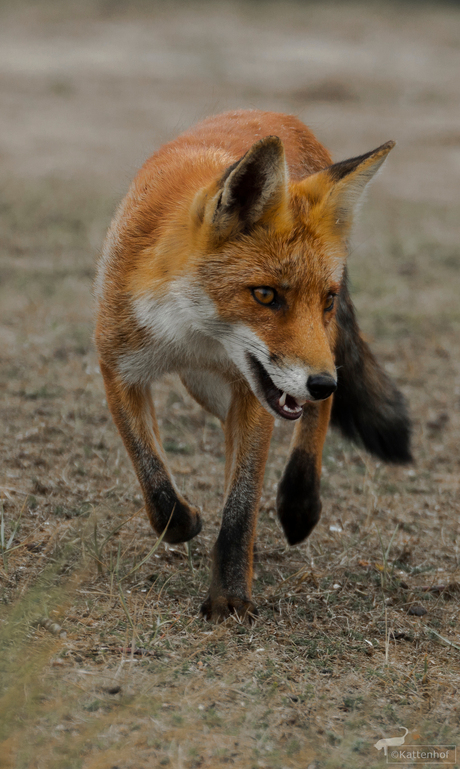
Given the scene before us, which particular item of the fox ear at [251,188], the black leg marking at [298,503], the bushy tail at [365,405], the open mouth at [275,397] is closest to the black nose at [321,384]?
the open mouth at [275,397]

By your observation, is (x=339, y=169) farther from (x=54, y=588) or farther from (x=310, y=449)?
(x=54, y=588)

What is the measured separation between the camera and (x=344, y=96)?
2272 centimetres

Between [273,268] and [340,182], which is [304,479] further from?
[340,182]

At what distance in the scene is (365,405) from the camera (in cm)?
497

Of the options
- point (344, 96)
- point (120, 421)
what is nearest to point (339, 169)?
point (120, 421)

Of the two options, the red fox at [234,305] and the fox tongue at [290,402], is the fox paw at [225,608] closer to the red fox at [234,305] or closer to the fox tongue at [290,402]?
the red fox at [234,305]

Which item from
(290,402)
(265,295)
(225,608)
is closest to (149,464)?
(225,608)

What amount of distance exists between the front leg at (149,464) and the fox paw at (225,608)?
1.38ft

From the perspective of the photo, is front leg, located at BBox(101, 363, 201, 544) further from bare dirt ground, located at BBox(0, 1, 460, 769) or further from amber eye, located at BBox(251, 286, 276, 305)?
amber eye, located at BBox(251, 286, 276, 305)

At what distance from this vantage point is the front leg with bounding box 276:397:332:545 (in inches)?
173

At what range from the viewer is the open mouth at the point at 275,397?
3447 millimetres

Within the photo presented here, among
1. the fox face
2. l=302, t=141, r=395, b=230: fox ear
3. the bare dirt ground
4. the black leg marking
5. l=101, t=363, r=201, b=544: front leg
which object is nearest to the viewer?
the bare dirt ground

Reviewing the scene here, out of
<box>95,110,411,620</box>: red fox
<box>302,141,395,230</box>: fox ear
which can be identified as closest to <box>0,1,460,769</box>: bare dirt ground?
<box>95,110,411,620</box>: red fox

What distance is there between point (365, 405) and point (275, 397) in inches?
64.0
